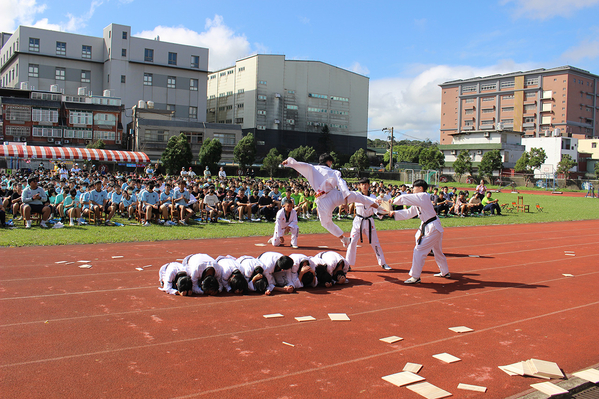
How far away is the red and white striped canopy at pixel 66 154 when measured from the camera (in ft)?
132

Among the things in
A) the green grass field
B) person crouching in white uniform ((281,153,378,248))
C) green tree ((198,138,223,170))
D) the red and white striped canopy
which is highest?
green tree ((198,138,223,170))

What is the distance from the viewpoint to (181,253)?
35.9ft

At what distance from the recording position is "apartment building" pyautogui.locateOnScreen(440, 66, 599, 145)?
9225 centimetres

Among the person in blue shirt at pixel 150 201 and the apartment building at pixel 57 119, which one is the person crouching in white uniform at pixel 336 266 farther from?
the apartment building at pixel 57 119

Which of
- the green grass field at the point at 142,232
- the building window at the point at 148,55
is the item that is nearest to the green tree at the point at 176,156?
the building window at the point at 148,55

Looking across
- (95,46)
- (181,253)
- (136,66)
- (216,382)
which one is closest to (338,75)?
(136,66)

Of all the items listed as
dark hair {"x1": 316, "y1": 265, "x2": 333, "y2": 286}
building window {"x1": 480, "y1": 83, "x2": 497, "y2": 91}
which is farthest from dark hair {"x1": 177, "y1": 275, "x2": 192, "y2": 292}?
building window {"x1": 480, "y1": 83, "x2": 497, "y2": 91}

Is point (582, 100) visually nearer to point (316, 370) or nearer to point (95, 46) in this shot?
point (95, 46)

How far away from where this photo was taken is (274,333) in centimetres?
562

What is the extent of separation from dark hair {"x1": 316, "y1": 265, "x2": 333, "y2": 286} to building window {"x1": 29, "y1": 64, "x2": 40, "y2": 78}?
3229 inches

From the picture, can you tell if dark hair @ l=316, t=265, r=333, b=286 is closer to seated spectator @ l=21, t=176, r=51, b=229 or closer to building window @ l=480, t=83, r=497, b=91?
seated spectator @ l=21, t=176, r=51, b=229

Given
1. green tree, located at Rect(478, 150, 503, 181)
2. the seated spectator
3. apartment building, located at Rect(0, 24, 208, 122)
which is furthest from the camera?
apartment building, located at Rect(0, 24, 208, 122)

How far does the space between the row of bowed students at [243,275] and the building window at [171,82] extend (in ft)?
258

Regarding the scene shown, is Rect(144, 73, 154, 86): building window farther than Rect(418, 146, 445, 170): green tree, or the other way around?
Rect(144, 73, 154, 86): building window
